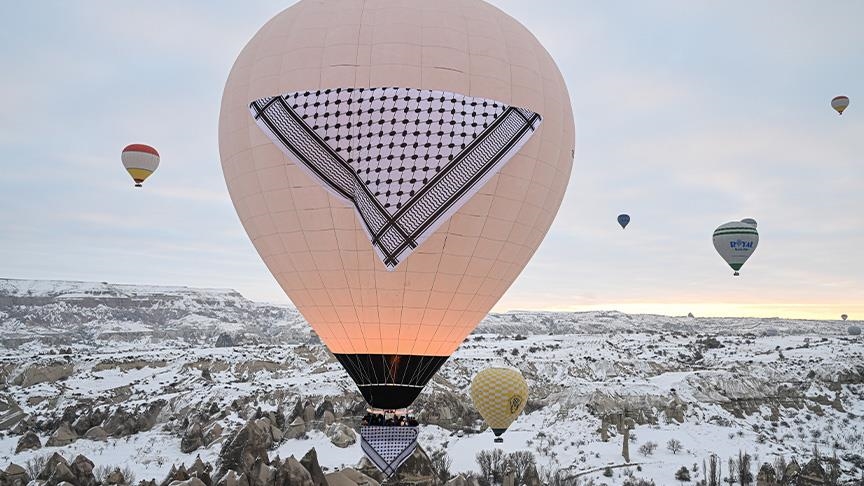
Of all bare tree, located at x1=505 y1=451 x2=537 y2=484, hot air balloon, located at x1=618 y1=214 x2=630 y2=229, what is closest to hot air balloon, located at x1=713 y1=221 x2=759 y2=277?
hot air balloon, located at x1=618 y1=214 x2=630 y2=229

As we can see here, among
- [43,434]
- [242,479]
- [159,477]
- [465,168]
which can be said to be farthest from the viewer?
[43,434]

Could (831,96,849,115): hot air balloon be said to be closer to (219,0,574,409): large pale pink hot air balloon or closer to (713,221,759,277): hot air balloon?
(713,221,759,277): hot air balloon

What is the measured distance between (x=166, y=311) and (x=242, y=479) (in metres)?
142

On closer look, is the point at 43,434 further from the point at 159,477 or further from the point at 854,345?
the point at 854,345

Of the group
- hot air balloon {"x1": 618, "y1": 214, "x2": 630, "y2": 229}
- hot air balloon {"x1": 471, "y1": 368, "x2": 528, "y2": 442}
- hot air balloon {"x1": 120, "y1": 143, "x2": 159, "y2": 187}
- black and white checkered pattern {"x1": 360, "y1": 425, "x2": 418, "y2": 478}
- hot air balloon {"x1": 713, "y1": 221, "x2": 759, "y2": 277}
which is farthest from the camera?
hot air balloon {"x1": 618, "y1": 214, "x2": 630, "y2": 229}

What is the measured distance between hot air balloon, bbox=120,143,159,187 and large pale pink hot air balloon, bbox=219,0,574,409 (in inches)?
674

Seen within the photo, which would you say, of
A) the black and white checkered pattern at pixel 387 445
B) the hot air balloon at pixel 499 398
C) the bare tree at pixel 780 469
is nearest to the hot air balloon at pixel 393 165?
the black and white checkered pattern at pixel 387 445

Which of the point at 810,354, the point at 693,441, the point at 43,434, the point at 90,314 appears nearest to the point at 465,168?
the point at 693,441

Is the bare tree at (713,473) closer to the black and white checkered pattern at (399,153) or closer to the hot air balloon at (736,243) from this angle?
Answer: the hot air balloon at (736,243)

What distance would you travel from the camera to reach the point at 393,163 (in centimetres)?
1044

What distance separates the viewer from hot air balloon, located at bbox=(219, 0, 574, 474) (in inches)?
415

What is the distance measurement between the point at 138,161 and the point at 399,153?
20906 millimetres

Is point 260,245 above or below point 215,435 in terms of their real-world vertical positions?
above

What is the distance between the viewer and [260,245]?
12.7 m
